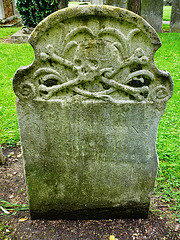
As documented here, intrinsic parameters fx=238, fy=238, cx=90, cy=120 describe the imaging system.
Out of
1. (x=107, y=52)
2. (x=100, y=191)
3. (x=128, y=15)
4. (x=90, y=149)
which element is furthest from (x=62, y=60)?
(x=100, y=191)

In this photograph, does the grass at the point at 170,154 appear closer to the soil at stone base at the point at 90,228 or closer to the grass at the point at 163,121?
the grass at the point at 163,121

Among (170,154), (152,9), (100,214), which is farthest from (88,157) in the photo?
(152,9)

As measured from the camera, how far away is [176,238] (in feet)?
8.41

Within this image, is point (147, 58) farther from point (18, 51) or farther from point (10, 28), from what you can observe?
point (10, 28)

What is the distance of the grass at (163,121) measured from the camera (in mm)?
3283

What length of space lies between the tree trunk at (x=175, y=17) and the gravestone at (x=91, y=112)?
1038 cm

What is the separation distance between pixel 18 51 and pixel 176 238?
26.7 feet

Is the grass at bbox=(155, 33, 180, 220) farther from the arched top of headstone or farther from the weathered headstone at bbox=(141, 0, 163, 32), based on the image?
the weathered headstone at bbox=(141, 0, 163, 32)

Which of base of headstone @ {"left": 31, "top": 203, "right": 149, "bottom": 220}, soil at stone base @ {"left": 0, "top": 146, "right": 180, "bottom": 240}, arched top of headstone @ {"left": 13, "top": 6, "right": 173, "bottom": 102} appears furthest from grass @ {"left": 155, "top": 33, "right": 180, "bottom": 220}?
arched top of headstone @ {"left": 13, "top": 6, "right": 173, "bottom": 102}

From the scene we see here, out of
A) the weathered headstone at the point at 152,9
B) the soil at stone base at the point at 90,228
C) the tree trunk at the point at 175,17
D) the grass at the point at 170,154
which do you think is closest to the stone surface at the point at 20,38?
the weathered headstone at the point at 152,9

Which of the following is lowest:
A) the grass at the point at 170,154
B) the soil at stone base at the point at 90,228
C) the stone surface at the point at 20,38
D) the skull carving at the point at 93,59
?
the grass at the point at 170,154

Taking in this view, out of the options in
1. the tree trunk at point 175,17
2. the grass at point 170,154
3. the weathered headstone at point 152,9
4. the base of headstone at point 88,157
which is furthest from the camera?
the tree trunk at point 175,17

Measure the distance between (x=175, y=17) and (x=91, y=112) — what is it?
1086cm

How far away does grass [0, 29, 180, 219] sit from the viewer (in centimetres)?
328
